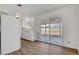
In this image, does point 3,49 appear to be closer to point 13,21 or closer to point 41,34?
point 13,21

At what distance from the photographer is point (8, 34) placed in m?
2.86

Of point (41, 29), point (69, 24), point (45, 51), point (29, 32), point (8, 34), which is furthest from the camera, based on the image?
point (29, 32)

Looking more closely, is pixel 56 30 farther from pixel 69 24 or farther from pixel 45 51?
pixel 45 51

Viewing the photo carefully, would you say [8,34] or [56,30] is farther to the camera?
[56,30]

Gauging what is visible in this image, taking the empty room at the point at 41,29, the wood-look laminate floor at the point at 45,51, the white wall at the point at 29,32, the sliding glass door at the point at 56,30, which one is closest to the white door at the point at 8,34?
the empty room at the point at 41,29

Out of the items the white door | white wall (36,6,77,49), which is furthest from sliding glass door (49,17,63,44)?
the white door

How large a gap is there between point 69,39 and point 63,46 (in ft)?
1.50

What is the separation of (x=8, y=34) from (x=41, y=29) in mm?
2783

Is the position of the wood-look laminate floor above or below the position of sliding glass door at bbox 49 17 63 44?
below

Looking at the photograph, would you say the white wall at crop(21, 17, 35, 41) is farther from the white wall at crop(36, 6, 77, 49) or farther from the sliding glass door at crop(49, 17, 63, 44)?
the white wall at crop(36, 6, 77, 49)

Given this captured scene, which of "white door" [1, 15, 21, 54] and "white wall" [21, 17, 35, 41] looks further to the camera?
"white wall" [21, 17, 35, 41]

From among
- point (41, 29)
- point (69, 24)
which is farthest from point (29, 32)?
point (69, 24)

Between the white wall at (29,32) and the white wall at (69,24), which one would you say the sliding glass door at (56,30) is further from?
the white wall at (29,32)

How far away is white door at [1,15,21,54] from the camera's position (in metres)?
2.71
